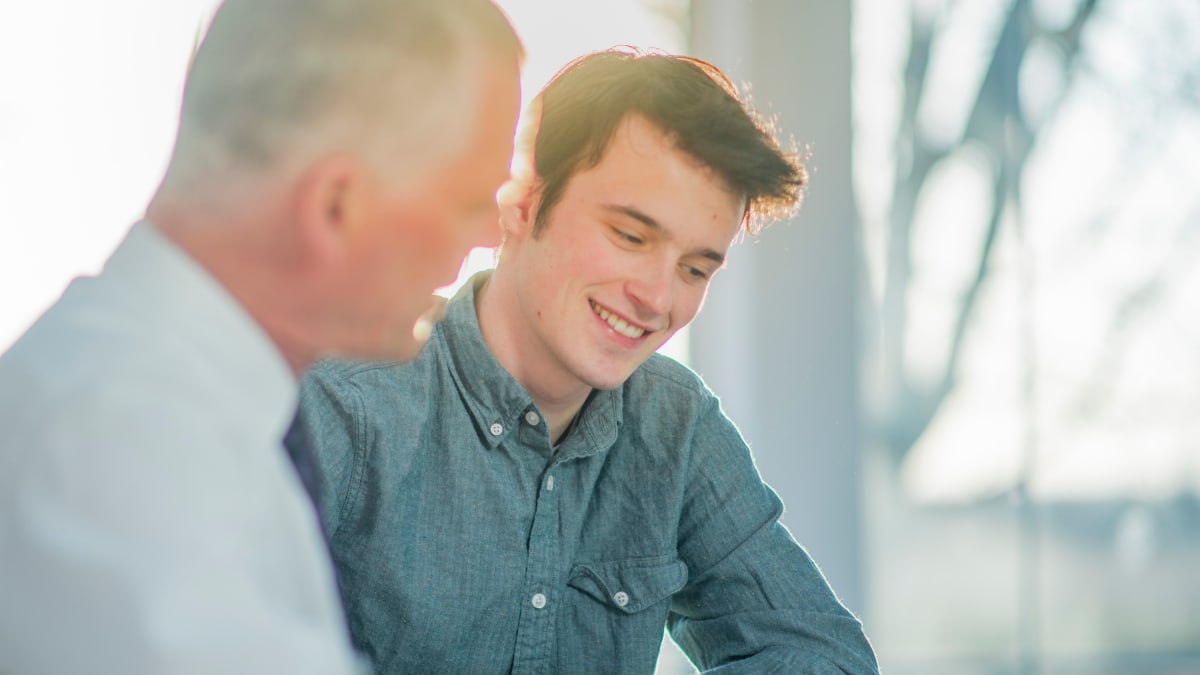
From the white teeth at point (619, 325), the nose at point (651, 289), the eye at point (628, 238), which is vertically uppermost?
the eye at point (628, 238)

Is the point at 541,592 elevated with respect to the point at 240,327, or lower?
lower

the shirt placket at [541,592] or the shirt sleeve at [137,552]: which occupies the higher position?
the shirt sleeve at [137,552]

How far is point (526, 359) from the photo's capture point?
1.61m

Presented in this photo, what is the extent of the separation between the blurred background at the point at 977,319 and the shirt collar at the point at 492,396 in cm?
164

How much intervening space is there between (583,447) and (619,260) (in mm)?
244

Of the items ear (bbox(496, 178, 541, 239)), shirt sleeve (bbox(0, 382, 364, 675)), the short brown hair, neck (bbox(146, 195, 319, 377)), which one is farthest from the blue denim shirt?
shirt sleeve (bbox(0, 382, 364, 675))

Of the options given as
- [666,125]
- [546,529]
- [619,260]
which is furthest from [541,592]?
[666,125]

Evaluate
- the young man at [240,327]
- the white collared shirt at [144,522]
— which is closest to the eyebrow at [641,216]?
the young man at [240,327]

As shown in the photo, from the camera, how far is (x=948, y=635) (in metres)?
3.81

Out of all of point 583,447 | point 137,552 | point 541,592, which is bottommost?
point 541,592

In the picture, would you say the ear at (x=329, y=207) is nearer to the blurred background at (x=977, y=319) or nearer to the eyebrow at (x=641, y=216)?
the eyebrow at (x=641, y=216)

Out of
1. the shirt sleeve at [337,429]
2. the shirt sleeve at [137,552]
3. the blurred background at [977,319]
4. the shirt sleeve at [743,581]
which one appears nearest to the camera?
the shirt sleeve at [137,552]

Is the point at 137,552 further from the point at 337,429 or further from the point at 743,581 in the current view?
the point at 743,581

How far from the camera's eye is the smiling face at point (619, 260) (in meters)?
1.55
